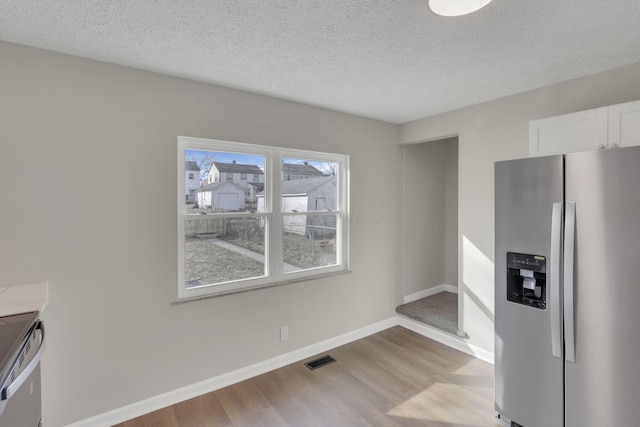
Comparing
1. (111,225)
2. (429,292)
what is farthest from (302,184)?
(429,292)

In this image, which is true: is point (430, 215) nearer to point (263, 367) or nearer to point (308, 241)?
point (308, 241)

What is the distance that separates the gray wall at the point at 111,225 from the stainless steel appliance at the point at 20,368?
1.57 ft

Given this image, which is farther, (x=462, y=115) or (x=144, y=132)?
(x=462, y=115)

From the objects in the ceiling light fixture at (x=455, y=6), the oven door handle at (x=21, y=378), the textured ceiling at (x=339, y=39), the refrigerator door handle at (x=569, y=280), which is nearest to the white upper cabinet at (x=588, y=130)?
the textured ceiling at (x=339, y=39)

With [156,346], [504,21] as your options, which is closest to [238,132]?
[156,346]

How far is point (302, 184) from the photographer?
3129 mm

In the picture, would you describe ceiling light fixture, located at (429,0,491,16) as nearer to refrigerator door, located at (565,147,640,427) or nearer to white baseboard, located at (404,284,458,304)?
refrigerator door, located at (565,147,640,427)

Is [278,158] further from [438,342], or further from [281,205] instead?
[438,342]

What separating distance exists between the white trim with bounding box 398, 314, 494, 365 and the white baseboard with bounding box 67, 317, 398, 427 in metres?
0.51

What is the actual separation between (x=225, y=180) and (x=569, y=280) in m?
2.58

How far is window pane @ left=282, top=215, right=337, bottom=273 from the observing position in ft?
9.92

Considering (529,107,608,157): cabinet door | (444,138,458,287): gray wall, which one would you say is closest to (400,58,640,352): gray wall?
(529,107,608,157): cabinet door

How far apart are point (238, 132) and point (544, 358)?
9.19ft

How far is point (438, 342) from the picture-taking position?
11.0 feet
